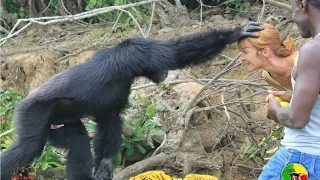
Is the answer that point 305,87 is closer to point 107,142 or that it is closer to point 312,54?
point 312,54

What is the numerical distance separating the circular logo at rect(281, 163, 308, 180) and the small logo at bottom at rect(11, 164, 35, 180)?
288cm

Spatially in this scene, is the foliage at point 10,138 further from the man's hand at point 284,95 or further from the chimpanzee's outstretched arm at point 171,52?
the man's hand at point 284,95

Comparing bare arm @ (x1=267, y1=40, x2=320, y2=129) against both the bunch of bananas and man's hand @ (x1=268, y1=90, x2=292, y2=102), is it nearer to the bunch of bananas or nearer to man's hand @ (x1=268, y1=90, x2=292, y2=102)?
man's hand @ (x1=268, y1=90, x2=292, y2=102)

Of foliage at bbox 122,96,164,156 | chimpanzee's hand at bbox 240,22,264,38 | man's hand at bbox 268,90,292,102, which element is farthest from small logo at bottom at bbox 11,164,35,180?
man's hand at bbox 268,90,292,102

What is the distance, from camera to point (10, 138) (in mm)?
6379

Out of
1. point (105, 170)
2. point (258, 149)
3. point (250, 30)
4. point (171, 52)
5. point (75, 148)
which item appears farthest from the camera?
point (258, 149)

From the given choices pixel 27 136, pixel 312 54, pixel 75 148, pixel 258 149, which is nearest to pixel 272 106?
pixel 312 54

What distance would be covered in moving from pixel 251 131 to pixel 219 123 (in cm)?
39

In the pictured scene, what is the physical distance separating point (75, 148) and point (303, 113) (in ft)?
9.77

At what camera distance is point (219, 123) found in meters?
6.80

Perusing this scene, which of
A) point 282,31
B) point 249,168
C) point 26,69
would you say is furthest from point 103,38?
point 249,168

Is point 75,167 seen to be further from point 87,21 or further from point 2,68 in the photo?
point 87,21

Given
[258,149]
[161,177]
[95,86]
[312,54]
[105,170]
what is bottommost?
[258,149]

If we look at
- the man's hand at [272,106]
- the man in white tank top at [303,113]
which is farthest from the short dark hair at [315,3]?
the man's hand at [272,106]
